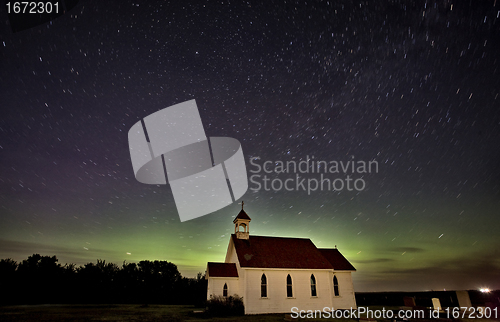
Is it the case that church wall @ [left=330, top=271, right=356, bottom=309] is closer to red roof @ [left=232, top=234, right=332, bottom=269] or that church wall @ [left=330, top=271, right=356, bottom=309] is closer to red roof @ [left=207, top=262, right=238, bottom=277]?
red roof @ [left=232, top=234, right=332, bottom=269]

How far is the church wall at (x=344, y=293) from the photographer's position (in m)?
27.6

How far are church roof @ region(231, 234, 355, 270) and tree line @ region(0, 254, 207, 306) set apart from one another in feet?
51.9

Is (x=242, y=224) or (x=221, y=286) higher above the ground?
(x=242, y=224)

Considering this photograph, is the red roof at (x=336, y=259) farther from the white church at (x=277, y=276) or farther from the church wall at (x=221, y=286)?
the church wall at (x=221, y=286)

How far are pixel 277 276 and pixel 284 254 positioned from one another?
3.12 meters

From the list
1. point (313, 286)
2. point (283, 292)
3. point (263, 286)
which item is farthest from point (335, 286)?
point (263, 286)

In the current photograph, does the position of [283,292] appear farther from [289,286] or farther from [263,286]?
[263,286]

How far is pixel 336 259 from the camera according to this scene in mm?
31062

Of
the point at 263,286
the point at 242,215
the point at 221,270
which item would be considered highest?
the point at 242,215

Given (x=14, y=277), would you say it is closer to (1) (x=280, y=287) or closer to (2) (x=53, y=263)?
(2) (x=53, y=263)

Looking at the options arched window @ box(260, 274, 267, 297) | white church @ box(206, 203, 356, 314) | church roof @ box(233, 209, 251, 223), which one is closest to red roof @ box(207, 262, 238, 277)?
white church @ box(206, 203, 356, 314)

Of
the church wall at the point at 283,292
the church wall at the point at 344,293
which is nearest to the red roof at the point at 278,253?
the church wall at the point at 283,292

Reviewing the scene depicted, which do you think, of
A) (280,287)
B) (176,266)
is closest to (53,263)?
(176,266)

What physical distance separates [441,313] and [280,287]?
41.2 feet
